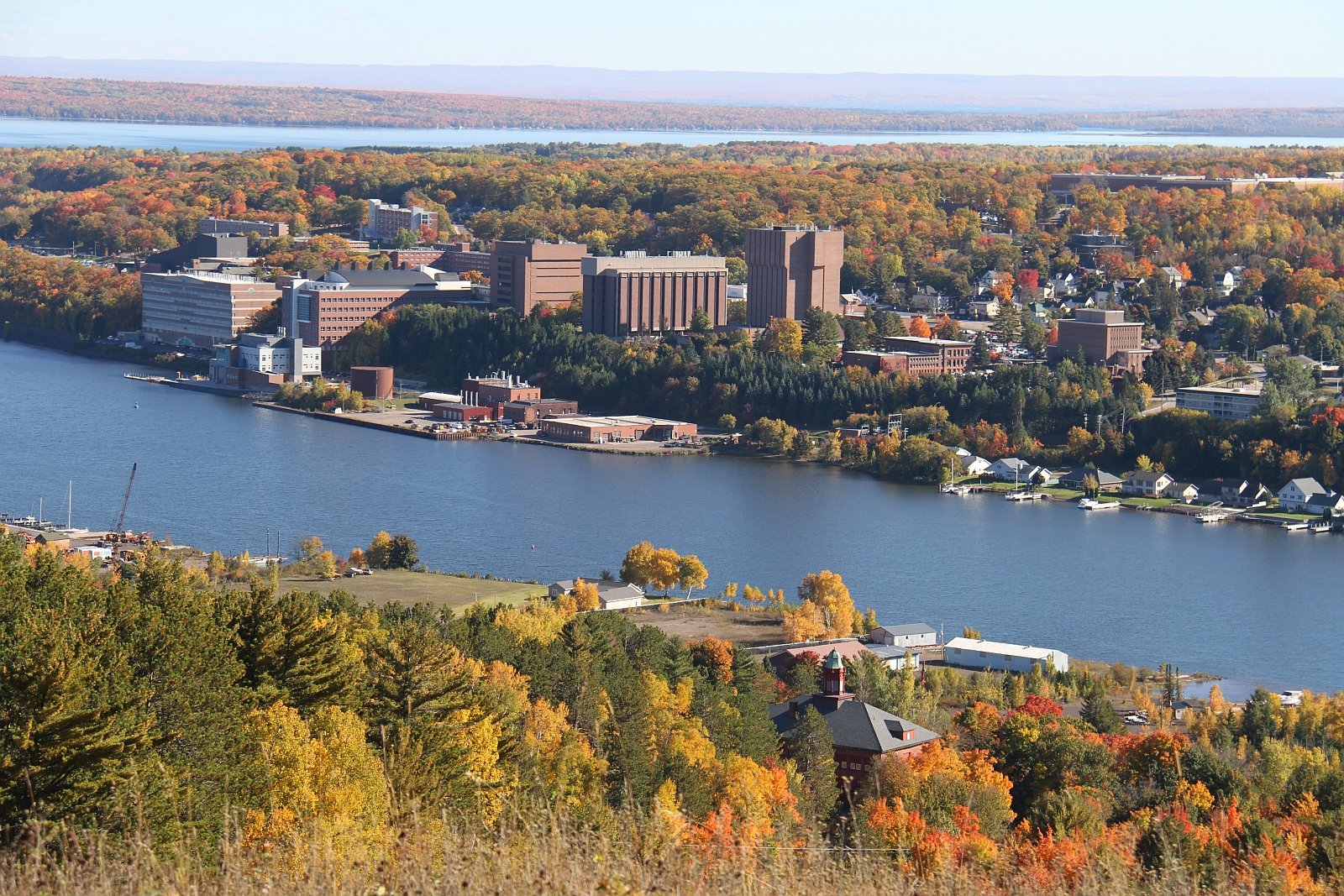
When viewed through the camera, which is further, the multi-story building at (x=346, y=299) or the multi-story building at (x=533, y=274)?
the multi-story building at (x=533, y=274)

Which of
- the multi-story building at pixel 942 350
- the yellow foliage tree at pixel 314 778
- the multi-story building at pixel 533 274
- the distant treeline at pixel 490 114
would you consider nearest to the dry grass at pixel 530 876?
the yellow foliage tree at pixel 314 778

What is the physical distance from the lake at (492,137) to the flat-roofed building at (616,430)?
42.7 meters

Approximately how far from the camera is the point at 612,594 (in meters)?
9.82

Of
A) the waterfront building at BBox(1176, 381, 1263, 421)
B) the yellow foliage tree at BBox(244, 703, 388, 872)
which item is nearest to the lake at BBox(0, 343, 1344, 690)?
the waterfront building at BBox(1176, 381, 1263, 421)

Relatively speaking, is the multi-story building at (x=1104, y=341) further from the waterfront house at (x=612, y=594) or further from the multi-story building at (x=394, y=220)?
the multi-story building at (x=394, y=220)

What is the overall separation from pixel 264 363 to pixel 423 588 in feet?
34.5

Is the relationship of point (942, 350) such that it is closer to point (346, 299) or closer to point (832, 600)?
point (346, 299)

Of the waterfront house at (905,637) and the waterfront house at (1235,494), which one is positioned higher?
the waterfront house at (905,637)

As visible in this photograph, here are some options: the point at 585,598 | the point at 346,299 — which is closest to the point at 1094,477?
the point at 585,598

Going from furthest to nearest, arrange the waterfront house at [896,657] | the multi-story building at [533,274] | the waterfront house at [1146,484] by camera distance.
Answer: the multi-story building at [533,274], the waterfront house at [1146,484], the waterfront house at [896,657]

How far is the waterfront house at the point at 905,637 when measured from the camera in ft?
30.2

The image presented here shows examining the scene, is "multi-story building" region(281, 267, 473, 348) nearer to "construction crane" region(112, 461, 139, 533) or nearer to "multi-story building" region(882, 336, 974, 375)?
"multi-story building" region(882, 336, 974, 375)

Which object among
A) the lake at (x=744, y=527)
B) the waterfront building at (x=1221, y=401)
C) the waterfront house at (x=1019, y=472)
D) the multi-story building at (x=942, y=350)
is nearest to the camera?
the lake at (x=744, y=527)

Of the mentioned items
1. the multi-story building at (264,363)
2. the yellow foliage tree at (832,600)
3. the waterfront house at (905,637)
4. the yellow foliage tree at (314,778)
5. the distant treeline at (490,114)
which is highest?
the distant treeline at (490,114)
